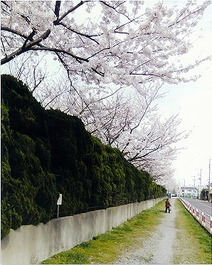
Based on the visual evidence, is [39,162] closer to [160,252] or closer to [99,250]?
[99,250]

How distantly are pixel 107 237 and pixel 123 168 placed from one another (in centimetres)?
419

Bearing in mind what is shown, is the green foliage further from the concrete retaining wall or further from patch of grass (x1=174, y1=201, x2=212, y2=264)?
patch of grass (x1=174, y1=201, x2=212, y2=264)

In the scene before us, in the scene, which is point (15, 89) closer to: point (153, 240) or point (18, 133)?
point (18, 133)

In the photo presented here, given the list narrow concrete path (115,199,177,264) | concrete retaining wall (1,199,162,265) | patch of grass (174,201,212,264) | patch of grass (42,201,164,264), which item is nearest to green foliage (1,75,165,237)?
concrete retaining wall (1,199,162,265)

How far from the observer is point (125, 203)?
15.3 meters

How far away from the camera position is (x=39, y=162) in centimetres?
596

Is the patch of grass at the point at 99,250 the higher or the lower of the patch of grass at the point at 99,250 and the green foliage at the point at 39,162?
the lower

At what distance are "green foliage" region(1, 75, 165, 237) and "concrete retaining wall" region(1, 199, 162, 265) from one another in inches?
6.7

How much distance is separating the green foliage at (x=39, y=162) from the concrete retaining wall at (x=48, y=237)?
169 mm

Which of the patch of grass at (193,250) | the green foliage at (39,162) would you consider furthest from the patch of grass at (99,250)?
the patch of grass at (193,250)

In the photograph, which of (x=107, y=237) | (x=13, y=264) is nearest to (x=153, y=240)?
(x=107, y=237)

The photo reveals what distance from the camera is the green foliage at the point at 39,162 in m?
5.03

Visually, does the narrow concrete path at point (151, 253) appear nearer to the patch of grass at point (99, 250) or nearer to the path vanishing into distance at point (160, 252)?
the path vanishing into distance at point (160, 252)

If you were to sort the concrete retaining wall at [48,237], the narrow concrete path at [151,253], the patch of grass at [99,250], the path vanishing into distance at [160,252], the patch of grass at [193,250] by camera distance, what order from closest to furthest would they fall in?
1. the concrete retaining wall at [48,237]
2. the patch of grass at [99,250]
3. the narrow concrete path at [151,253]
4. the path vanishing into distance at [160,252]
5. the patch of grass at [193,250]
